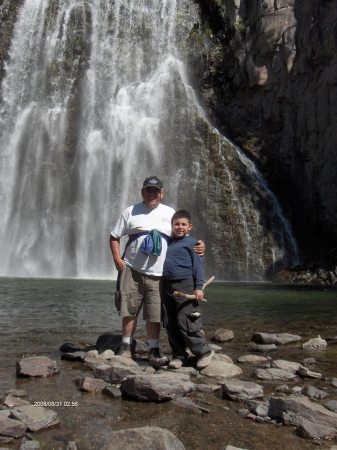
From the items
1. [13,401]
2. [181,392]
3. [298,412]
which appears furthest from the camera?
[181,392]

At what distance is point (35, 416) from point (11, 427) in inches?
8.4

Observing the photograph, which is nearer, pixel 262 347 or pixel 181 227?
pixel 181 227

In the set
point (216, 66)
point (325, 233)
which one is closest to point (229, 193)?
point (325, 233)

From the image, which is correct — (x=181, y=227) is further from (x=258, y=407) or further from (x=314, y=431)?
(x=314, y=431)

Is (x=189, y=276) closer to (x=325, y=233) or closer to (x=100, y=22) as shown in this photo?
(x=325, y=233)

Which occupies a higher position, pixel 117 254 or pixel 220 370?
pixel 117 254

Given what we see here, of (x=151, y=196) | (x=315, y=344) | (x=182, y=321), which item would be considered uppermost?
(x=151, y=196)

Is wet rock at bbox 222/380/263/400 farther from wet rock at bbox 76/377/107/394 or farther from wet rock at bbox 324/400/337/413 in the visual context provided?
wet rock at bbox 76/377/107/394

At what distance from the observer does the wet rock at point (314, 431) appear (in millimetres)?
3105

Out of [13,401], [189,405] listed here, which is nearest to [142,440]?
[189,405]

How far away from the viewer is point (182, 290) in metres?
5.06

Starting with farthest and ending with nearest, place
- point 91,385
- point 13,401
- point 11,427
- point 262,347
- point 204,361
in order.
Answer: point 262,347 → point 204,361 → point 91,385 → point 13,401 → point 11,427

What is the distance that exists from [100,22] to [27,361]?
33.5 meters

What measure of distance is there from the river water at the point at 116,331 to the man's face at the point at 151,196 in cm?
192
